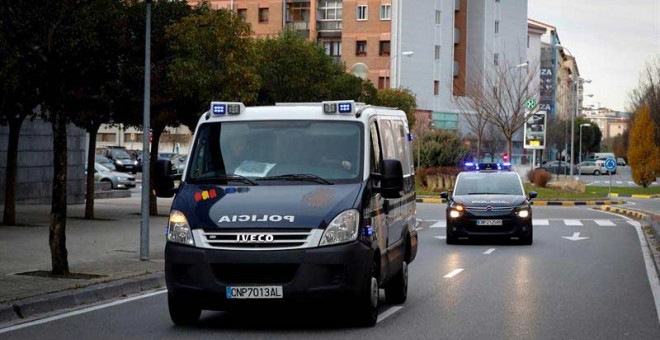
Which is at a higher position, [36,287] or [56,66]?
[56,66]

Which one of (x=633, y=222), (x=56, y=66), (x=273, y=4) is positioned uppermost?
(x=273, y=4)

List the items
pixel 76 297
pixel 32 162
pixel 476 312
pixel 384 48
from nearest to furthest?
pixel 476 312 < pixel 76 297 < pixel 32 162 < pixel 384 48

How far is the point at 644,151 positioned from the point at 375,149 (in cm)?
6669

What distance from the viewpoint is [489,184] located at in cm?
2672

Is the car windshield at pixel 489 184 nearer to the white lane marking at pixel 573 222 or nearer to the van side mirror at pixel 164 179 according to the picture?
Answer: the white lane marking at pixel 573 222

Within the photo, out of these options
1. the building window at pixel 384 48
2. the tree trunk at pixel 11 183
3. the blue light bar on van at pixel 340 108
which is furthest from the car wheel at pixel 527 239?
the building window at pixel 384 48

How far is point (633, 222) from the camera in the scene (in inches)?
1487

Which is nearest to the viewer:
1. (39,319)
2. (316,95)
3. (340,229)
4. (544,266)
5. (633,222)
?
(340,229)

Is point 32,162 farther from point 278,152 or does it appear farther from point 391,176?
point 391,176

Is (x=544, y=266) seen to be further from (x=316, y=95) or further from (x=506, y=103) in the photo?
(x=506, y=103)

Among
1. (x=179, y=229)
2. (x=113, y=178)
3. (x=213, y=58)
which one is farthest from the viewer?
(x=113, y=178)

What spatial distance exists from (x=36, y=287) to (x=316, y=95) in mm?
30272

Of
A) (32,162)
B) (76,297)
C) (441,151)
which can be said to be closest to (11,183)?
(32,162)

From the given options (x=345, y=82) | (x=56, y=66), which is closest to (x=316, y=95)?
(x=345, y=82)
